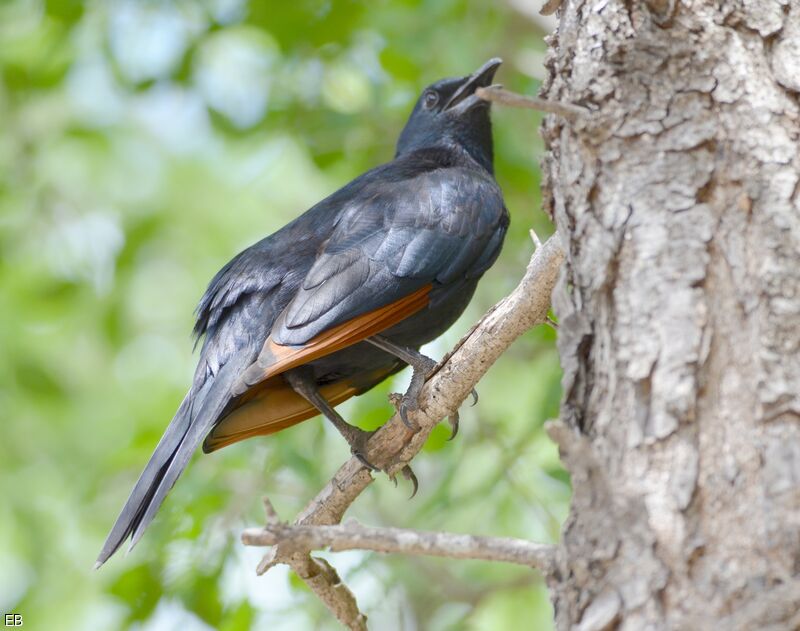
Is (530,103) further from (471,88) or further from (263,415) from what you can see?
(471,88)

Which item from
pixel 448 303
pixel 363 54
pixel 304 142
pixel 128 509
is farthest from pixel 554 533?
pixel 363 54

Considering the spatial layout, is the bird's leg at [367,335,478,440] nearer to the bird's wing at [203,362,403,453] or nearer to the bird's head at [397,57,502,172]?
the bird's wing at [203,362,403,453]

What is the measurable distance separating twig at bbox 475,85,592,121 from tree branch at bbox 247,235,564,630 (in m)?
0.63

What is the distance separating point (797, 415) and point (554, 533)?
10.1 ft

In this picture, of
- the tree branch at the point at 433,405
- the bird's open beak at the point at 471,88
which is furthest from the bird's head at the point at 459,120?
the tree branch at the point at 433,405

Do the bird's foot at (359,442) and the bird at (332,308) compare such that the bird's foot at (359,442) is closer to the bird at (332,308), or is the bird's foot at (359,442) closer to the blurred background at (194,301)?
the bird at (332,308)

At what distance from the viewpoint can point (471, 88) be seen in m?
5.37

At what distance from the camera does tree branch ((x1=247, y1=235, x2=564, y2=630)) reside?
3057 mm

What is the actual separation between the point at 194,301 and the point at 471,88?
13.7 feet

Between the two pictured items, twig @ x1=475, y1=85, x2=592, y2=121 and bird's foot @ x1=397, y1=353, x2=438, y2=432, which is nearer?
twig @ x1=475, y1=85, x2=592, y2=121

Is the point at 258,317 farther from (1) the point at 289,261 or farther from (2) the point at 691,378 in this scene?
(2) the point at 691,378

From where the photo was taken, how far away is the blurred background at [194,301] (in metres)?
5.21

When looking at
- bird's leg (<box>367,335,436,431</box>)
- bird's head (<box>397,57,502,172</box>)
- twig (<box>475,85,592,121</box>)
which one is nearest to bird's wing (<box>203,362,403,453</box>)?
bird's leg (<box>367,335,436,431</box>)

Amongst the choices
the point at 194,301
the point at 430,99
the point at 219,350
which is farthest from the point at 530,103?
the point at 194,301
